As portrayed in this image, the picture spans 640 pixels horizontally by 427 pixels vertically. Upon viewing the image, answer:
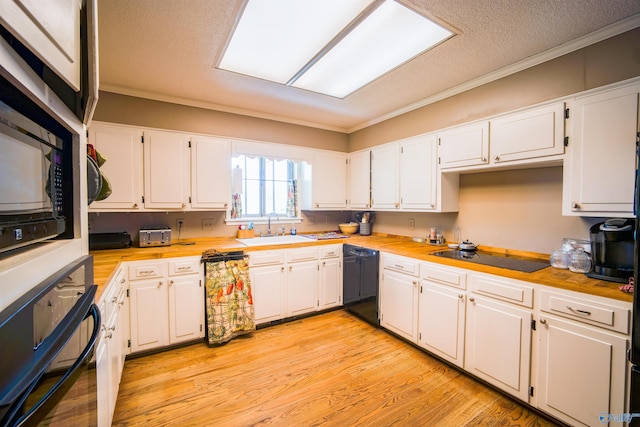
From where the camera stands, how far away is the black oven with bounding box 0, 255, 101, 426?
407mm

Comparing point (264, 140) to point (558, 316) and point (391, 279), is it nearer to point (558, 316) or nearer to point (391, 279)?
point (391, 279)

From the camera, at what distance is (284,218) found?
12.7ft

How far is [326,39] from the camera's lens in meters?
1.91

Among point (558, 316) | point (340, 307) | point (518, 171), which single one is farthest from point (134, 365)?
point (518, 171)

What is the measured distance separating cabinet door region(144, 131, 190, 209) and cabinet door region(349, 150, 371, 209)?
7.14 ft

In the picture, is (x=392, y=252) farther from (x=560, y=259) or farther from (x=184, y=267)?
(x=184, y=267)

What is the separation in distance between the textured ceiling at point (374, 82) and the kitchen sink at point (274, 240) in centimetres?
161

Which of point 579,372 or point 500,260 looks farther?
point 500,260

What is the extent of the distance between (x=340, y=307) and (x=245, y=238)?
1.52 m

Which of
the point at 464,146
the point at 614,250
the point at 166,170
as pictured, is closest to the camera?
the point at 614,250

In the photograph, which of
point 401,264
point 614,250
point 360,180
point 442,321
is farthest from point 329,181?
point 614,250

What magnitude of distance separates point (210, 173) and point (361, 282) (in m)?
2.11

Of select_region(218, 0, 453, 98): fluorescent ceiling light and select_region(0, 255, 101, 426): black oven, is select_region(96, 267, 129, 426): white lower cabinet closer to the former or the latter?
select_region(0, 255, 101, 426): black oven

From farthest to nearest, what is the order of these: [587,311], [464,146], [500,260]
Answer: [464,146]
[500,260]
[587,311]
